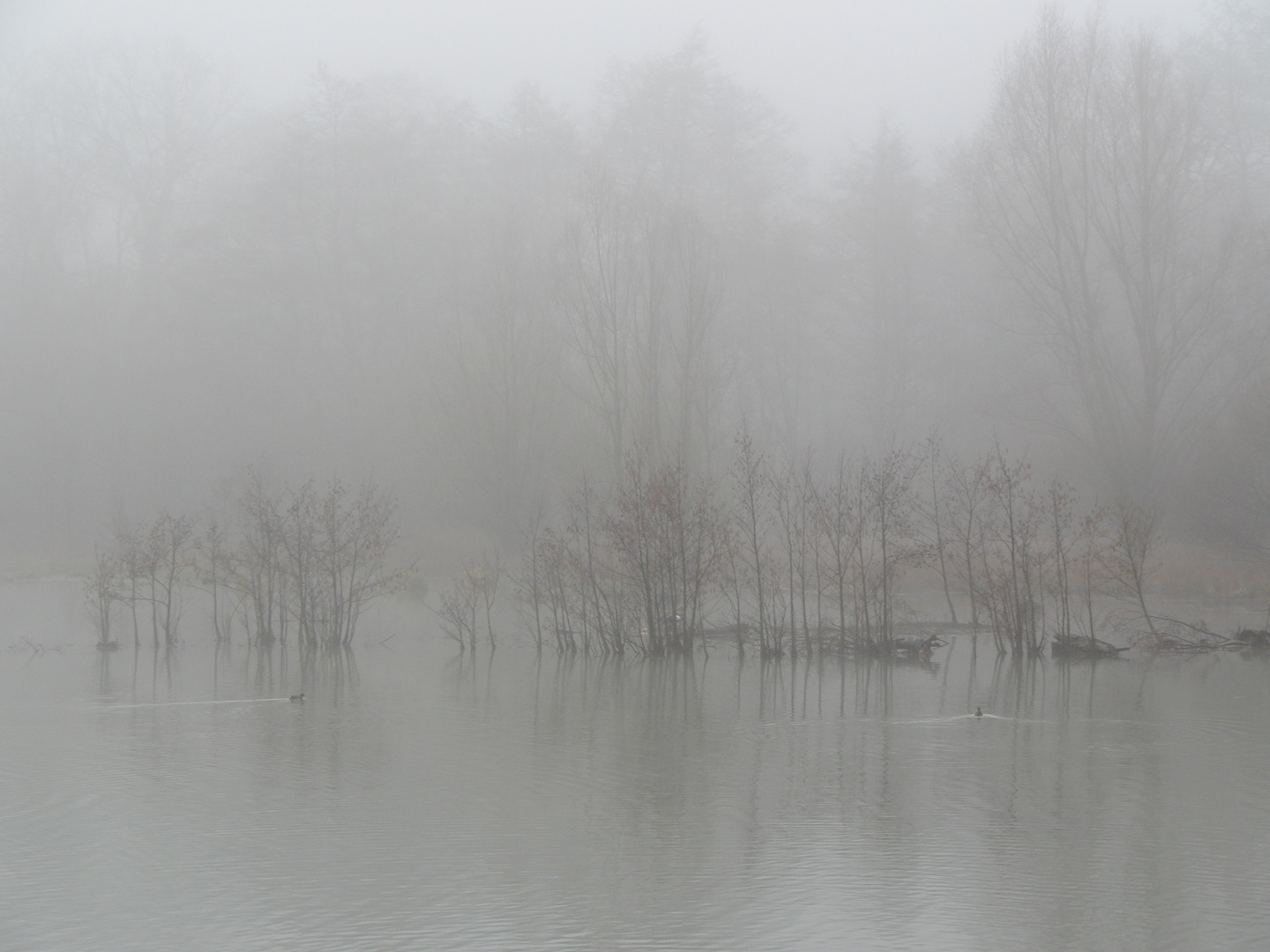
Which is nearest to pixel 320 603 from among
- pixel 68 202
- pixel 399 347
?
pixel 399 347

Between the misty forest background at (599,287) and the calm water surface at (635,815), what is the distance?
13.0 m

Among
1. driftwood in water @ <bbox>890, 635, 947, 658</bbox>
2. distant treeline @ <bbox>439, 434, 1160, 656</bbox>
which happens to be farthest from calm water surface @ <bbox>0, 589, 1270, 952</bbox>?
driftwood in water @ <bbox>890, 635, 947, 658</bbox>

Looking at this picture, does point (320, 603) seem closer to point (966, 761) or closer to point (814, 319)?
point (966, 761)

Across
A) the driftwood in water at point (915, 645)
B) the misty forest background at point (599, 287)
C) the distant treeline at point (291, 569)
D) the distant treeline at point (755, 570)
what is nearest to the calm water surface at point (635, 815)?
the distant treeline at point (755, 570)

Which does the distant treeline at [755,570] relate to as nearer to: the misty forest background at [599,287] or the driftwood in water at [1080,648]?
the driftwood in water at [1080,648]

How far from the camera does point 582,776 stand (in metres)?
8.54

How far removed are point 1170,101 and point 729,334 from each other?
11339 millimetres

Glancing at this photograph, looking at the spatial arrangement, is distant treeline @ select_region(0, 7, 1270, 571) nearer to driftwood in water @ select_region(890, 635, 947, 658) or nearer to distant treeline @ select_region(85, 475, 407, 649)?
distant treeline @ select_region(85, 475, 407, 649)

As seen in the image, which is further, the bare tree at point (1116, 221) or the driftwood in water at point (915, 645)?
the bare tree at point (1116, 221)

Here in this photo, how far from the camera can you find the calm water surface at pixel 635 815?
5477 mm

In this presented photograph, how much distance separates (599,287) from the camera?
1022 inches

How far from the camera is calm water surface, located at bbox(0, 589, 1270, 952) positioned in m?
5.48

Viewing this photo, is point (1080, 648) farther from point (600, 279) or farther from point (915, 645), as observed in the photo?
point (600, 279)

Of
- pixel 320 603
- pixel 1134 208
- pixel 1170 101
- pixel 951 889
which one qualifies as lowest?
pixel 951 889
